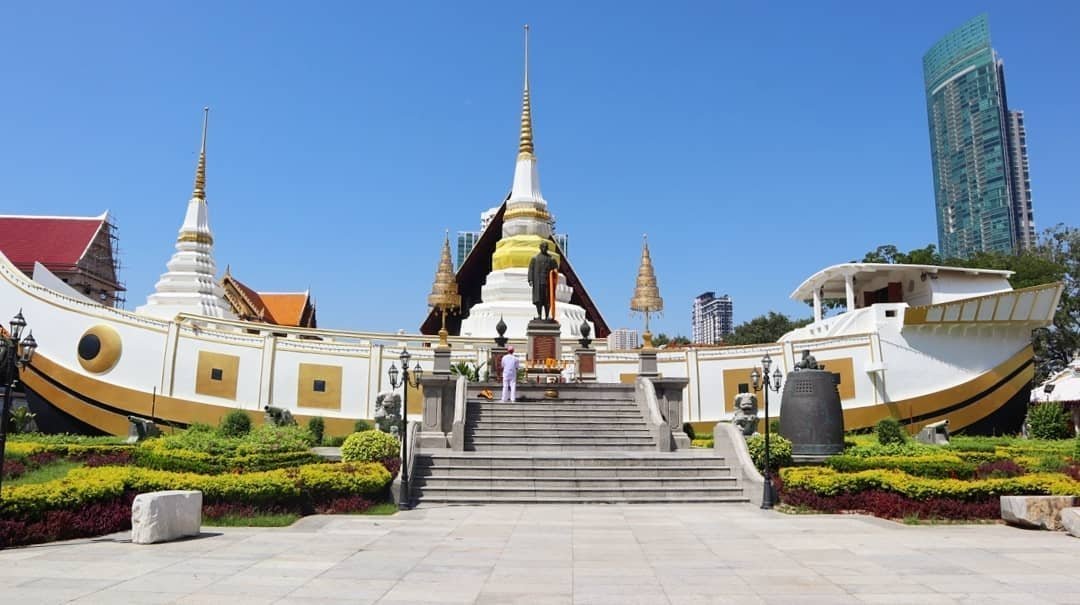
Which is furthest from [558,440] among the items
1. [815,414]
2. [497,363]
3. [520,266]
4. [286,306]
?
[286,306]

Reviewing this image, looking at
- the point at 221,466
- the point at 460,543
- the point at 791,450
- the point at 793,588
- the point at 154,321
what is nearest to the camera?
the point at 793,588

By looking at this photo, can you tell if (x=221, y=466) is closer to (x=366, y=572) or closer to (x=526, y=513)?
(x=526, y=513)

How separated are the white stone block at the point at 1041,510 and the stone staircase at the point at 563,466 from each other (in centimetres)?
465

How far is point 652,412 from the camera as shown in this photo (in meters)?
19.0

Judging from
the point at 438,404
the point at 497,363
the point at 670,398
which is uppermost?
the point at 497,363

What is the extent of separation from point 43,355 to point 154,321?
3.73 metres

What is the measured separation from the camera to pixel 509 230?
134 ft

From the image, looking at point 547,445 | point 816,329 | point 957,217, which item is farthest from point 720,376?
point 957,217

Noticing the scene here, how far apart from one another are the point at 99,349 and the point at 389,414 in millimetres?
14082

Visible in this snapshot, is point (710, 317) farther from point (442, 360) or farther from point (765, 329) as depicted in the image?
point (442, 360)

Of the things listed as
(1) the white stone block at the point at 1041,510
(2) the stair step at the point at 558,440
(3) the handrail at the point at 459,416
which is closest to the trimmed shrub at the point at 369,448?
(3) the handrail at the point at 459,416

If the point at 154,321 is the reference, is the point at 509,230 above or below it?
above

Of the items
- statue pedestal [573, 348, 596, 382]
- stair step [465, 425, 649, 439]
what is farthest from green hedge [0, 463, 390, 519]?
statue pedestal [573, 348, 596, 382]

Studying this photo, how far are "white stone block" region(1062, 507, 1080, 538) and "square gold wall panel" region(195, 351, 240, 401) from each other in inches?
972
